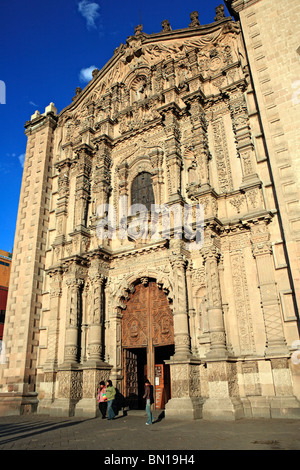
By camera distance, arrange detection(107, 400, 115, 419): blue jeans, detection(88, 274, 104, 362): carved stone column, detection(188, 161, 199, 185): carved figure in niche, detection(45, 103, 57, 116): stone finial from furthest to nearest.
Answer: detection(45, 103, 57, 116): stone finial
detection(188, 161, 199, 185): carved figure in niche
detection(88, 274, 104, 362): carved stone column
detection(107, 400, 115, 419): blue jeans

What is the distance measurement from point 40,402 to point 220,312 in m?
8.60

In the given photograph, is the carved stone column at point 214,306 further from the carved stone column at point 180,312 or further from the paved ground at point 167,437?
the paved ground at point 167,437

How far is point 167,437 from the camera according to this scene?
7520mm

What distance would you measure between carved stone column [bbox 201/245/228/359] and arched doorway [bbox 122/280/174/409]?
2290 millimetres

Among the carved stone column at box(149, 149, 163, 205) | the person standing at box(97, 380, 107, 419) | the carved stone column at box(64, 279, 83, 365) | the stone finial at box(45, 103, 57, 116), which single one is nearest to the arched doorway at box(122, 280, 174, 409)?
the person standing at box(97, 380, 107, 419)

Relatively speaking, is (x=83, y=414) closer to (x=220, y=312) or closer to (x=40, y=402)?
(x=40, y=402)

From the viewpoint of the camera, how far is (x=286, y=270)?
1123 cm

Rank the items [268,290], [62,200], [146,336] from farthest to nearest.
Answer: [62,200], [146,336], [268,290]

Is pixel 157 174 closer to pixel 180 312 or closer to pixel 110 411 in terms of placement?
pixel 180 312

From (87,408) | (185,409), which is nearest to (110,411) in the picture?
(87,408)

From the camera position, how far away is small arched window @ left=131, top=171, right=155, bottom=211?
1590 cm

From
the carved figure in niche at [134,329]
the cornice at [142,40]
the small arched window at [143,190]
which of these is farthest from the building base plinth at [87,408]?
the cornice at [142,40]

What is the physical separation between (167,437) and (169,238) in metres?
7.14

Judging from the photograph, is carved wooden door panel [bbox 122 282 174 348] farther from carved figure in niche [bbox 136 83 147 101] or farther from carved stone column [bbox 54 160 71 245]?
carved figure in niche [bbox 136 83 147 101]
